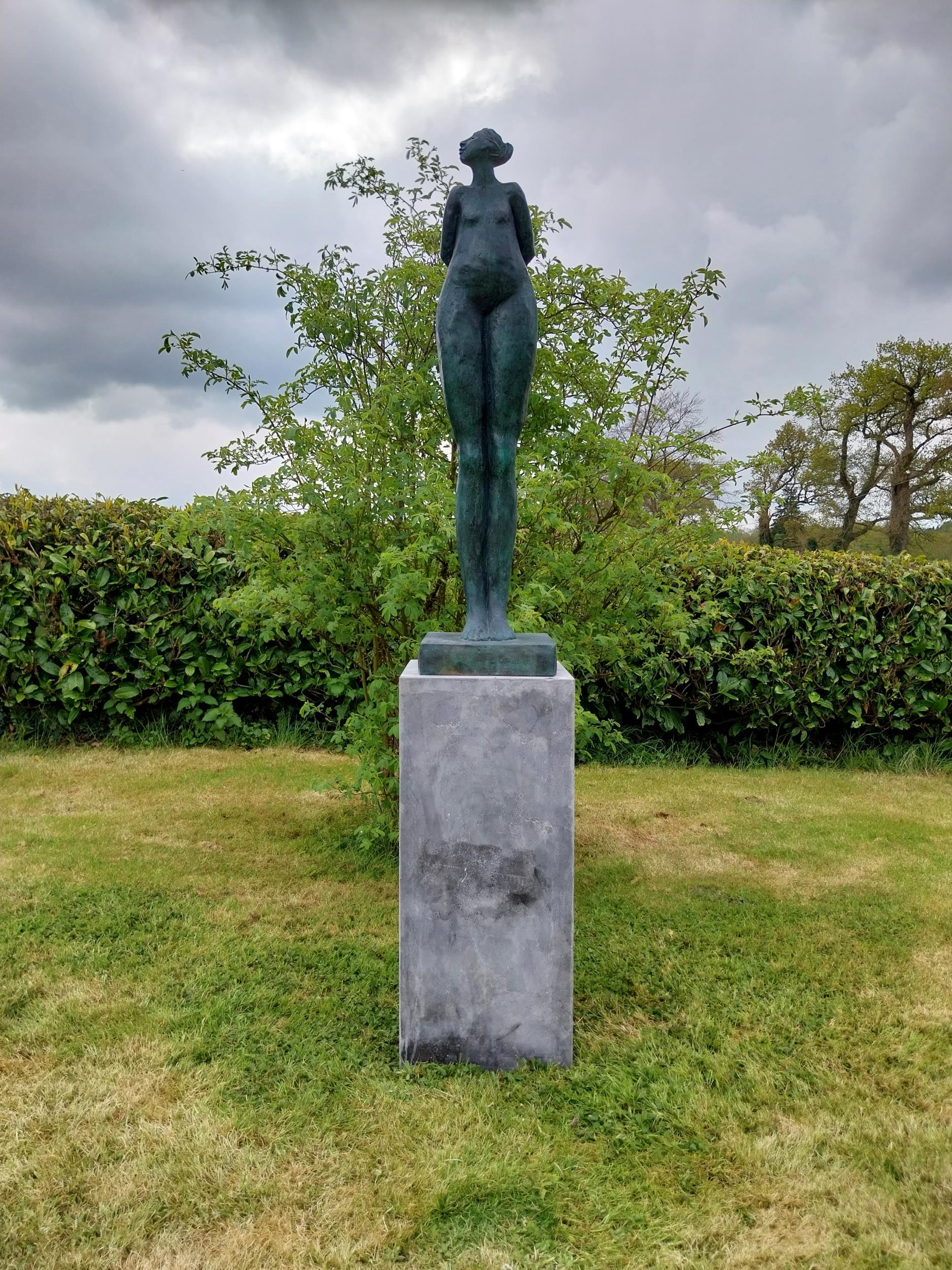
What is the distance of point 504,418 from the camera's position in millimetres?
2531

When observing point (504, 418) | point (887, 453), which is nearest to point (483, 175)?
point (504, 418)

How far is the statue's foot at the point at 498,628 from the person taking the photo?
2.55m

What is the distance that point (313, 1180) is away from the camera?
6.15 feet

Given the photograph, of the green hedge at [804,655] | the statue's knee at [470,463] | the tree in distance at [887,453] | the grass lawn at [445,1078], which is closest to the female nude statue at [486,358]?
the statue's knee at [470,463]

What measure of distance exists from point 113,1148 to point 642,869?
2.70m

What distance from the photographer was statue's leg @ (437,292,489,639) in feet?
8.21

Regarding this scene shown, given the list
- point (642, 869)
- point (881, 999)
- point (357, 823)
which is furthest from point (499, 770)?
point (357, 823)

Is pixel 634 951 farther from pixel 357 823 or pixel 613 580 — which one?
pixel 357 823

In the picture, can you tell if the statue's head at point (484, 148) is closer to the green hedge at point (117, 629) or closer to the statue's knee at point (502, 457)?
the statue's knee at point (502, 457)

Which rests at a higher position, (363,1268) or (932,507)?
(932,507)

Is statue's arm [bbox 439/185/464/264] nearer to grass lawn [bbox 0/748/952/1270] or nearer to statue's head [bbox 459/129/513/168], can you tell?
statue's head [bbox 459/129/513/168]

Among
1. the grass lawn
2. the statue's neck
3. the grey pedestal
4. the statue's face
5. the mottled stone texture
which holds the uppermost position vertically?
the statue's face

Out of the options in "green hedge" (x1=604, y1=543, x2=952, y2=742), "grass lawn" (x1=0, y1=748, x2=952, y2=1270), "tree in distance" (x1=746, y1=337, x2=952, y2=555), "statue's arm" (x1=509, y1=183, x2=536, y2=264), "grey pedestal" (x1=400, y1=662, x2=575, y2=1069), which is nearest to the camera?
"grass lawn" (x1=0, y1=748, x2=952, y2=1270)

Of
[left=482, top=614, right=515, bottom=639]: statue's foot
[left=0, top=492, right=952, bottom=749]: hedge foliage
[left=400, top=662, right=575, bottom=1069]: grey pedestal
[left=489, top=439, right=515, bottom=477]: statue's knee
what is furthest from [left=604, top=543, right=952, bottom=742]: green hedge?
[left=400, top=662, right=575, bottom=1069]: grey pedestal
